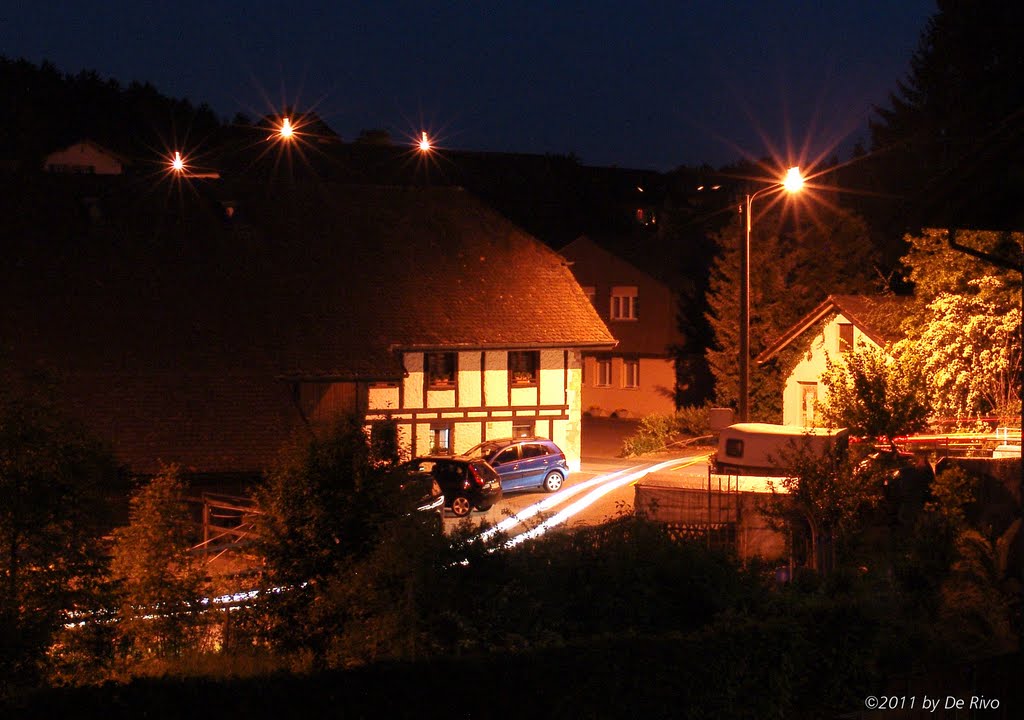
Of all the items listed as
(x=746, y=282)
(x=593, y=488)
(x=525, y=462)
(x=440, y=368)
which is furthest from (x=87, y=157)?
(x=746, y=282)

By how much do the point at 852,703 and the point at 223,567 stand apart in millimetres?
7475

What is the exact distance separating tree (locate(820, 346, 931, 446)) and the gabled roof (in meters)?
7.19

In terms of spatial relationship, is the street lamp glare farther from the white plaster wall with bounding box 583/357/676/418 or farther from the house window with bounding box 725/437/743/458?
the white plaster wall with bounding box 583/357/676/418

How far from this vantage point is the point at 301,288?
34094 millimetres

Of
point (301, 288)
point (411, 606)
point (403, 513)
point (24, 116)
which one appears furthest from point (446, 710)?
point (24, 116)

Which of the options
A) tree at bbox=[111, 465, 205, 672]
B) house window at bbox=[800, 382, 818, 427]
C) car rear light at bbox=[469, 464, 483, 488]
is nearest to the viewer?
tree at bbox=[111, 465, 205, 672]

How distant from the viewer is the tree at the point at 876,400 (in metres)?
21.5

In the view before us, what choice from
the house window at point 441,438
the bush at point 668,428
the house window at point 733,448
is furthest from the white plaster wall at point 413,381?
the house window at point 733,448

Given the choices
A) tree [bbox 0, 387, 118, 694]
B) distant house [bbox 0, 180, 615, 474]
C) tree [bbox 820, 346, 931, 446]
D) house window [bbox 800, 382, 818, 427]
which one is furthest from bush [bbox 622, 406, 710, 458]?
tree [bbox 0, 387, 118, 694]

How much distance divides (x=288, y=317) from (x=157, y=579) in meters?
21.7

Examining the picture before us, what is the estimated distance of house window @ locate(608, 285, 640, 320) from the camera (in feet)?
163

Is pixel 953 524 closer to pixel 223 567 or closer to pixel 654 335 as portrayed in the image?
pixel 223 567

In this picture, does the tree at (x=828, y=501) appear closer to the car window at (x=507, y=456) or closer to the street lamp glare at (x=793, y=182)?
the street lamp glare at (x=793, y=182)

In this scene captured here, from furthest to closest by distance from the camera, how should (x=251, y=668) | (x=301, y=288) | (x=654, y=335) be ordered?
(x=654, y=335), (x=301, y=288), (x=251, y=668)
